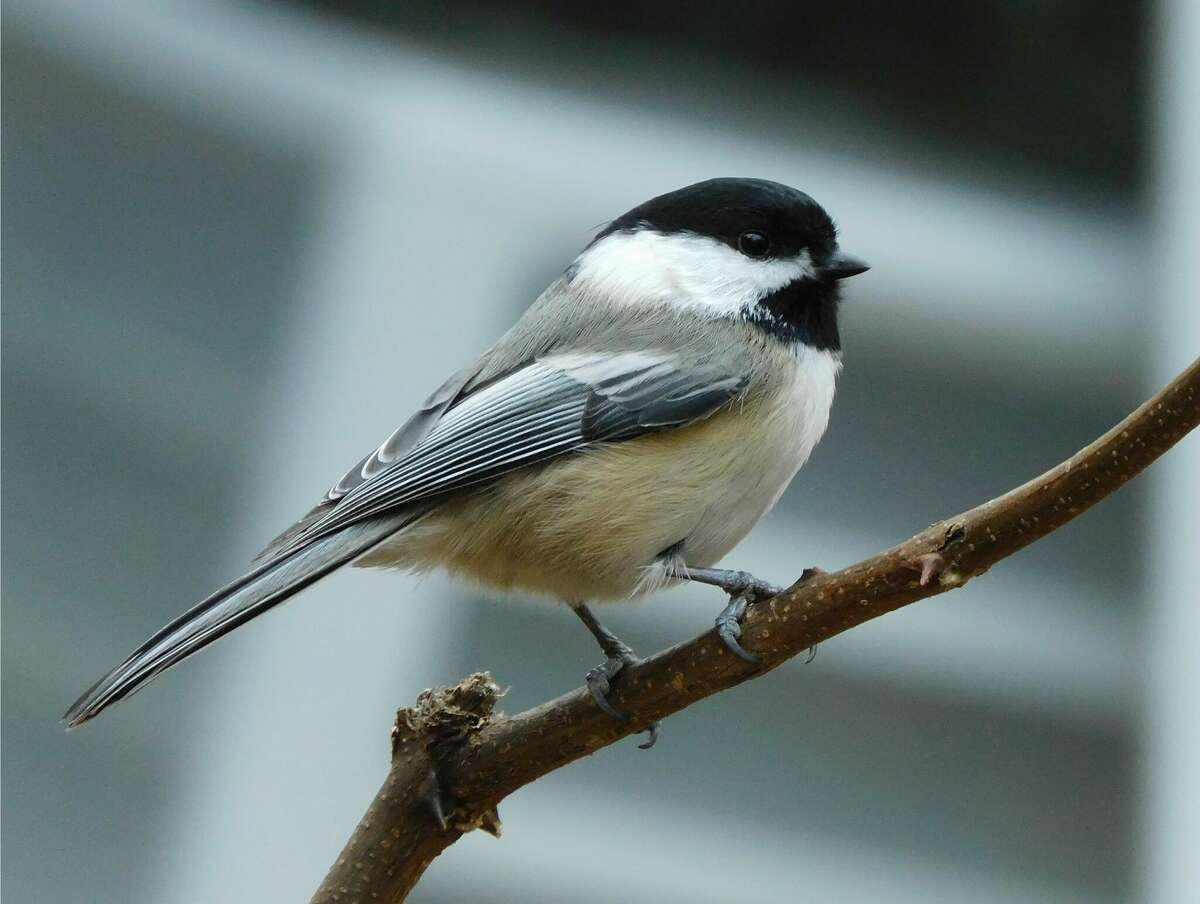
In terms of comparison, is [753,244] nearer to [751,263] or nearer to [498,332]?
[751,263]

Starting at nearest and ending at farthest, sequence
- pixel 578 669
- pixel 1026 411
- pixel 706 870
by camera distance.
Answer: pixel 706 870 → pixel 578 669 → pixel 1026 411

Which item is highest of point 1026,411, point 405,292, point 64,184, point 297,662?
point 64,184

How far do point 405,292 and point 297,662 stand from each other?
3.32 feet

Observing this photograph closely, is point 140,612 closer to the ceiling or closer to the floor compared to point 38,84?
closer to the floor

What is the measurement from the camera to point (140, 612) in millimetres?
3156

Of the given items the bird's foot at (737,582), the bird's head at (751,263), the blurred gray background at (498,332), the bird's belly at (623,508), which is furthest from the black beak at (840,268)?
the blurred gray background at (498,332)

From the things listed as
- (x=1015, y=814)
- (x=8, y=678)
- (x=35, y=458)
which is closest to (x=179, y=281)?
(x=35, y=458)

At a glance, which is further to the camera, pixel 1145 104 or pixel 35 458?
pixel 1145 104

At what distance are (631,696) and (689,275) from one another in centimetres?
65

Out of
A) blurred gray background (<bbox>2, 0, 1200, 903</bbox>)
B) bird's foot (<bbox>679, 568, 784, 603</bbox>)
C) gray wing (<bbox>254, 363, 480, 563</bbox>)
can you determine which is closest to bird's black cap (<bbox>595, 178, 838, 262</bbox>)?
gray wing (<bbox>254, 363, 480, 563</bbox>)

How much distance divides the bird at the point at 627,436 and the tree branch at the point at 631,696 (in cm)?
11

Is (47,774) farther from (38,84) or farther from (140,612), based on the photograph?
(38,84)

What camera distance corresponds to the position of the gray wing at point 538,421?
5.13ft

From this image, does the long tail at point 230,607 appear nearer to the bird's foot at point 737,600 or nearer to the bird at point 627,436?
the bird at point 627,436
